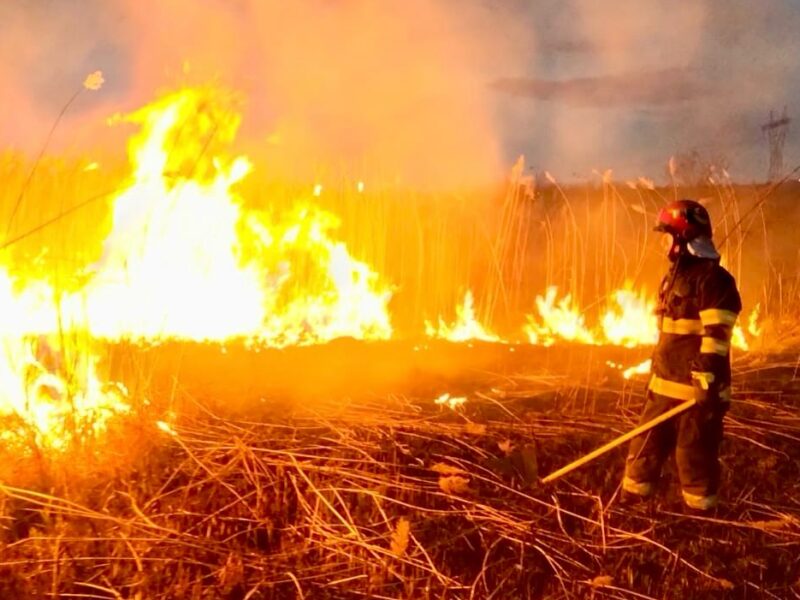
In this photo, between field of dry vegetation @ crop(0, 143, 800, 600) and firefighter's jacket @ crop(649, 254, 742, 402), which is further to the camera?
firefighter's jacket @ crop(649, 254, 742, 402)

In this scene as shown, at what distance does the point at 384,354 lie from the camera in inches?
277

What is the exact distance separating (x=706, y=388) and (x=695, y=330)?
0.41 m

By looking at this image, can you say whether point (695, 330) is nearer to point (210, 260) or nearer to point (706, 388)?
point (706, 388)

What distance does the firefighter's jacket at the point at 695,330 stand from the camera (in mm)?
4000

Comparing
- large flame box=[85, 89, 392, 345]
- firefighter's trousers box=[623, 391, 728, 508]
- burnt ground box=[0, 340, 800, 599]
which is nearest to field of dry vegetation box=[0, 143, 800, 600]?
burnt ground box=[0, 340, 800, 599]

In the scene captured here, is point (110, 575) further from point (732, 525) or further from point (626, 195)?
point (626, 195)

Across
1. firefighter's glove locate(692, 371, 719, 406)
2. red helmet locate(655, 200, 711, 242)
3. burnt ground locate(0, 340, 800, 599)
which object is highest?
red helmet locate(655, 200, 711, 242)

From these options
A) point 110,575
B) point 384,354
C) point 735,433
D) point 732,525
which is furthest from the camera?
point 384,354

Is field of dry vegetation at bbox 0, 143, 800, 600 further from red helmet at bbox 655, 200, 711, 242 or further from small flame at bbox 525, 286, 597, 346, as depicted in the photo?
small flame at bbox 525, 286, 597, 346

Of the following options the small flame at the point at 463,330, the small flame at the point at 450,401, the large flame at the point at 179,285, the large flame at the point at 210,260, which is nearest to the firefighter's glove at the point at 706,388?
the small flame at the point at 450,401

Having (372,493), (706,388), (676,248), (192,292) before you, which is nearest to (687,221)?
(676,248)

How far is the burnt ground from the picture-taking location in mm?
3430

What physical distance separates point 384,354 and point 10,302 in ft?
11.0

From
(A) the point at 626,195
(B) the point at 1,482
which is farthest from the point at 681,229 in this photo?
(A) the point at 626,195
